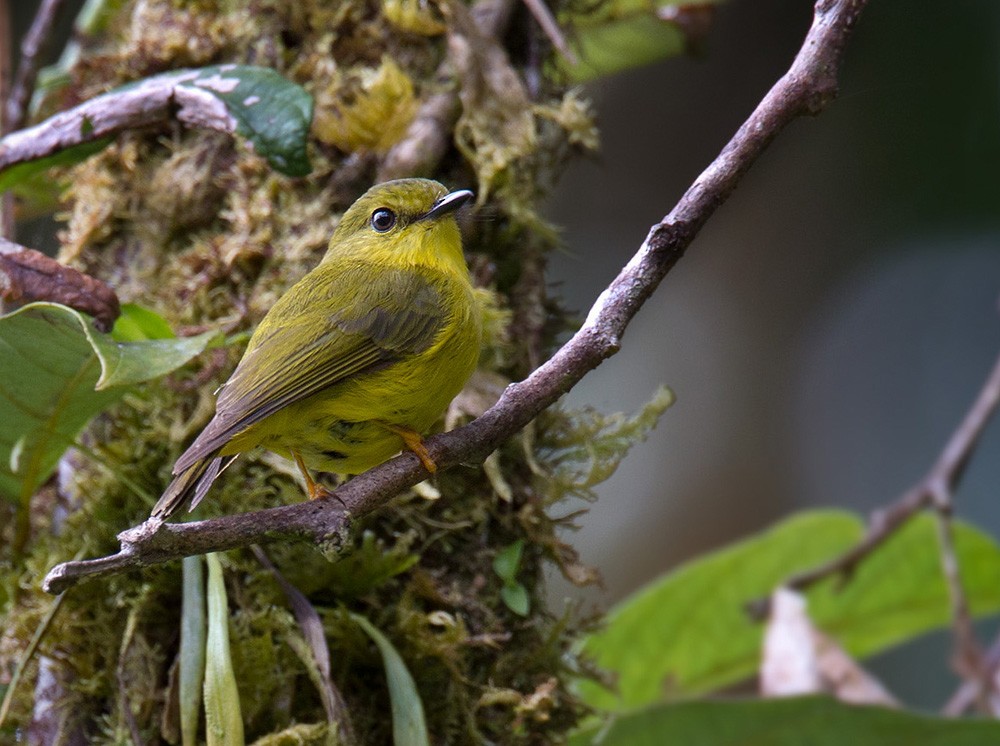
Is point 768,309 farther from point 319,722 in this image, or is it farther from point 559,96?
point 319,722

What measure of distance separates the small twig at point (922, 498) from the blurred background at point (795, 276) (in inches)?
108

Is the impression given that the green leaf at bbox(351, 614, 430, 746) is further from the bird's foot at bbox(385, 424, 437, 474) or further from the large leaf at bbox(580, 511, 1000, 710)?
the large leaf at bbox(580, 511, 1000, 710)

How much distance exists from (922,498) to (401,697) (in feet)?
6.35

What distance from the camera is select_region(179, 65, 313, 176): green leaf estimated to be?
226 centimetres

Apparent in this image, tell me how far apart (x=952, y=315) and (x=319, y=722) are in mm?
6189

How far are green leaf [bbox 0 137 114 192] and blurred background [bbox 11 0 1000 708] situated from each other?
3564 millimetres

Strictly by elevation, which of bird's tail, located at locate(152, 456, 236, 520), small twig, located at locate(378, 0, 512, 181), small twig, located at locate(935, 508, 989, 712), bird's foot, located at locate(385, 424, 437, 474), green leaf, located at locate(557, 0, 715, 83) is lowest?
small twig, located at locate(935, 508, 989, 712)

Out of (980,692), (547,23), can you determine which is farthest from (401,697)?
(980,692)

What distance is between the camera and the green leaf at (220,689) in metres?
1.81

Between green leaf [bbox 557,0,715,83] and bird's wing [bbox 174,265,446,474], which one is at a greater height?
green leaf [bbox 557,0,715,83]

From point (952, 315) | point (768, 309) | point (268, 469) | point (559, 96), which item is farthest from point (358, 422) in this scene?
point (952, 315)

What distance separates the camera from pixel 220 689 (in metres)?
1.84

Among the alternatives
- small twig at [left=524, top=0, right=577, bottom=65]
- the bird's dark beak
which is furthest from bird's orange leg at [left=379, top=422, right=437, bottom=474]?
small twig at [left=524, top=0, right=577, bottom=65]

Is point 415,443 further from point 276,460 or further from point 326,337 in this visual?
point 276,460
